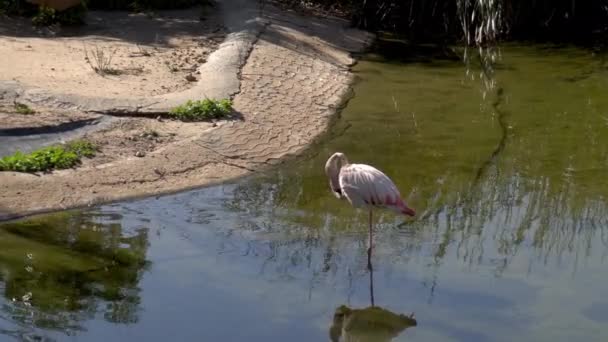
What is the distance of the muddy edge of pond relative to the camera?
25.7 ft

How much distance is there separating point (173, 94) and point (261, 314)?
425 centimetres

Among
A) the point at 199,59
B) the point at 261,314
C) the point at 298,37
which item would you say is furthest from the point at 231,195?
the point at 298,37

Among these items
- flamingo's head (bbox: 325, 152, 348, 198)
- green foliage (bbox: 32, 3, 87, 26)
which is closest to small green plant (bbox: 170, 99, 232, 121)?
flamingo's head (bbox: 325, 152, 348, 198)

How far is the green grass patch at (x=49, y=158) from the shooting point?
8.01 meters

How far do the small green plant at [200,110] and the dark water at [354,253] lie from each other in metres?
0.95

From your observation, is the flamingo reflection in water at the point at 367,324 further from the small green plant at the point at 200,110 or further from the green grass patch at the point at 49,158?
the small green plant at the point at 200,110

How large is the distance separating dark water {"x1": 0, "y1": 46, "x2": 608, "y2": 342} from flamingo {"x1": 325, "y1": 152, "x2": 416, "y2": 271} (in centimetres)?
30

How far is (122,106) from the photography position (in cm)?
928

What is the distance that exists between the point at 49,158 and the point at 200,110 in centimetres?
167

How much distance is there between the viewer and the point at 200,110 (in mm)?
9359

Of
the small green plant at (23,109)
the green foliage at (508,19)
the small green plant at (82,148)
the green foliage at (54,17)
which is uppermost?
the green foliage at (508,19)

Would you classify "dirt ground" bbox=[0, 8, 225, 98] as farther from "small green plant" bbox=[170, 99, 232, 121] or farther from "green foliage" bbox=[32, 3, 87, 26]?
"small green plant" bbox=[170, 99, 232, 121]

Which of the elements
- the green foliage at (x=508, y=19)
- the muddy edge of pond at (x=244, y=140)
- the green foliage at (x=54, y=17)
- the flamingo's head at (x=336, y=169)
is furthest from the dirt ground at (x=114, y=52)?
the flamingo's head at (x=336, y=169)

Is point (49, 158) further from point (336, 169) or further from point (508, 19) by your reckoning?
point (508, 19)
